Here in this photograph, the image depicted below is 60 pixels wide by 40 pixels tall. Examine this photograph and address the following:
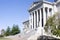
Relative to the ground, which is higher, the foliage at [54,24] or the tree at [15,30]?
the foliage at [54,24]

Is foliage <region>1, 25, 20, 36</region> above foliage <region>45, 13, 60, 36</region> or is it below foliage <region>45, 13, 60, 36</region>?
below

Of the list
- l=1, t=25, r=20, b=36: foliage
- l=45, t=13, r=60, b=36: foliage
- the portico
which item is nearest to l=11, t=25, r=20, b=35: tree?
l=1, t=25, r=20, b=36: foliage

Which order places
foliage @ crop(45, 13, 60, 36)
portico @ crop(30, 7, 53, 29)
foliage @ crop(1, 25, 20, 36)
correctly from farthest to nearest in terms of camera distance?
foliage @ crop(1, 25, 20, 36), portico @ crop(30, 7, 53, 29), foliage @ crop(45, 13, 60, 36)

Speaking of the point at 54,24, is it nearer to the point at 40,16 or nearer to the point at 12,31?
the point at 40,16

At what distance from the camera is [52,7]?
234ft

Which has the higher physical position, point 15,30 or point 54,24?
point 54,24

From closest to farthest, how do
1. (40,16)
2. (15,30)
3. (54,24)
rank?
(54,24)
(40,16)
(15,30)

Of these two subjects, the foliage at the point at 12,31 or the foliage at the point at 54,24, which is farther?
the foliage at the point at 12,31

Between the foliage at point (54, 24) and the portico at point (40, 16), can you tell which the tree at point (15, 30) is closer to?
the portico at point (40, 16)

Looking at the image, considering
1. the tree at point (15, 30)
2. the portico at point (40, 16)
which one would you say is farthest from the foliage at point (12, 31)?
the portico at point (40, 16)

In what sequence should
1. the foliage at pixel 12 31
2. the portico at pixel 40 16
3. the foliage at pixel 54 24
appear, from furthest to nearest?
the foliage at pixel 12 31
the portico at pixel 40 16
the foliage at pixel 54 24

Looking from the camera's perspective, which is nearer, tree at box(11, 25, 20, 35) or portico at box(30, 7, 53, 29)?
portico at box(30, 7, 53, 29)

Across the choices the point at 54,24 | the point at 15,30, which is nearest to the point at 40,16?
the point at 15,30

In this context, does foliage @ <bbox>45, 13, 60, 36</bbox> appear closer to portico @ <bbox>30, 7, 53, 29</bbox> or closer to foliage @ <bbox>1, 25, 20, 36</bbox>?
portico @ <bbox>30, 7, 53, 29</bbox>
